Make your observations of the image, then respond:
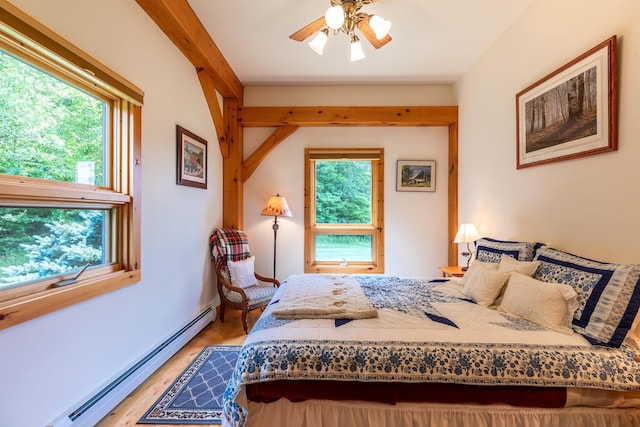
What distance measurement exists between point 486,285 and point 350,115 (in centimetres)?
259

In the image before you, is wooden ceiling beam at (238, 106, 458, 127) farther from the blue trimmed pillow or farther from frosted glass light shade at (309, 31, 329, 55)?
the blue trimmed pillow

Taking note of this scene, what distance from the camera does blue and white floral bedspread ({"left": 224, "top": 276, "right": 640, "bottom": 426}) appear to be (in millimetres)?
1208

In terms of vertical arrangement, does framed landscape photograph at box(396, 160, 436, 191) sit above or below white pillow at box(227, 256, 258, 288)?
above

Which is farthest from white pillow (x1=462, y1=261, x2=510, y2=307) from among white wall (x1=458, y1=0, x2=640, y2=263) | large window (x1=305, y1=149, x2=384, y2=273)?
large window (x1=305, y1=149, x2=384, y2=273)

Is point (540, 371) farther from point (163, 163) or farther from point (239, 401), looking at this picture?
point (163, 163)

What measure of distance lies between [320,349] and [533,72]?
2.74 meters

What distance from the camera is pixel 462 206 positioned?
3.46m

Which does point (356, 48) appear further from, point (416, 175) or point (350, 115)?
point (416, 175)

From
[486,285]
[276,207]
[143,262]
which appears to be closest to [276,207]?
[276,207]

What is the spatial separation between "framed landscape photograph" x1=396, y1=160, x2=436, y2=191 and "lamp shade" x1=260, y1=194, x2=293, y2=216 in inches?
63.9

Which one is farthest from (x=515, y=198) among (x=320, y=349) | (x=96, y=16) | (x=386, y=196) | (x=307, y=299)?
(x=96, y=16)

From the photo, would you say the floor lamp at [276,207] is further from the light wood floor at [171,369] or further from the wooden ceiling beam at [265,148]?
the light wood floor at [171,369]

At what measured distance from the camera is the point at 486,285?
189 centimetres

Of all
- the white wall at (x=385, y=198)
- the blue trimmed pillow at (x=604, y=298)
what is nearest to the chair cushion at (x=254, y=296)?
the white wall at (x=385, y=198)
